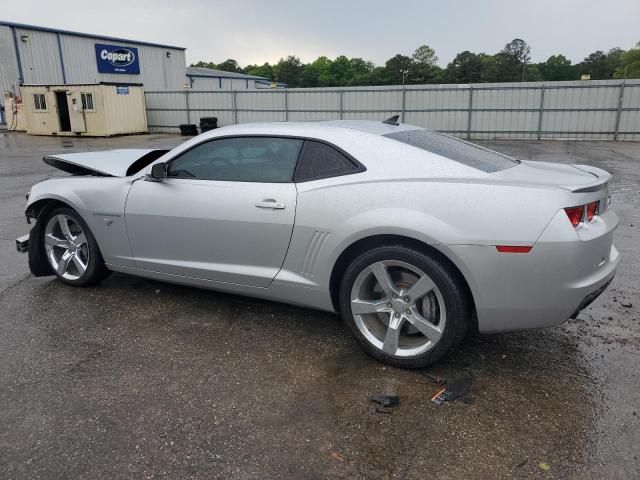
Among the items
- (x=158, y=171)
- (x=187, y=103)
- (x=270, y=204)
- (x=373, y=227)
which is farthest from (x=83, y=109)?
(x=373, y=227)

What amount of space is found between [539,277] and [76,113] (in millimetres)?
27138

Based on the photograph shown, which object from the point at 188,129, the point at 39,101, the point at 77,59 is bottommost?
the point at 188,129

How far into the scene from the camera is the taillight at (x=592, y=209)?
2.84 metres

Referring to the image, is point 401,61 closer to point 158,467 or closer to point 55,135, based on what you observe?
point 55,135

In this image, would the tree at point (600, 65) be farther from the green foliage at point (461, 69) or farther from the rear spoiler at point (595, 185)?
the rear spoiler at point (595, 185)

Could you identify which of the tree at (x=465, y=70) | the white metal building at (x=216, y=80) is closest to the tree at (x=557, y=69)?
the tree at (x=465, y=70)

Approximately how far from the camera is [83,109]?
25172mm

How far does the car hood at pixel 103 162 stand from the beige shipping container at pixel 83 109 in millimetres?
22651

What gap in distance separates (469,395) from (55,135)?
28.5 m

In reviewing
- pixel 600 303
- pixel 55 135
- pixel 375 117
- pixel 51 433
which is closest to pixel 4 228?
→ pixel 51 433

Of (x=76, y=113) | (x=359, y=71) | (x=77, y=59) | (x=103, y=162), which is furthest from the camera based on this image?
(x=359, y=71)

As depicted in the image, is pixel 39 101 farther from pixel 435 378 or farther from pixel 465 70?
pixel 465 70

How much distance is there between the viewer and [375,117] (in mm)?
24234

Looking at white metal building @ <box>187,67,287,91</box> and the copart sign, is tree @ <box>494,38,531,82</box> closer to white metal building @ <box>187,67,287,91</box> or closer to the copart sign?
white metal building @ <box>187,67,287,91</box>
